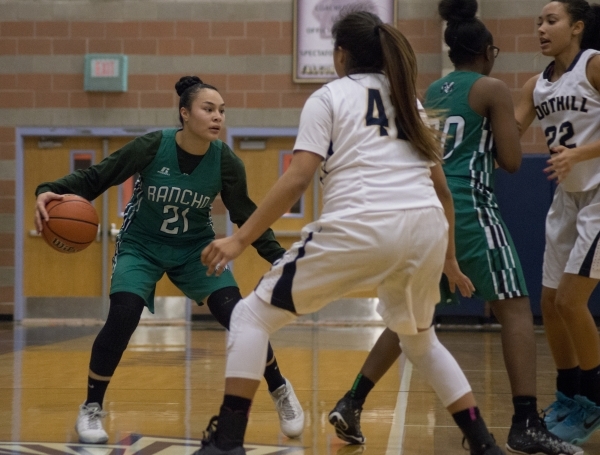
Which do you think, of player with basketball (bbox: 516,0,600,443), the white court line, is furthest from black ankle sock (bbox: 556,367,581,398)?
the white court line

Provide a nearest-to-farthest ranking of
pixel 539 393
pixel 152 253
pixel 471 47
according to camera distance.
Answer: pixel 471 47 < pixel 152 253 < pixel 539 393

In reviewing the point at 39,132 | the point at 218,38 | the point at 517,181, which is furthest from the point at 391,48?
the point at 39,132

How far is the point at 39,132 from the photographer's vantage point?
420 inches

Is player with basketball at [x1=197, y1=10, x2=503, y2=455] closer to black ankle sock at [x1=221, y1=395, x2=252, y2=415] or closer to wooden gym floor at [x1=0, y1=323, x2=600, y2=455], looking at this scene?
black ankle sock at [x1=221, y1=395, x2=252, y2=415]

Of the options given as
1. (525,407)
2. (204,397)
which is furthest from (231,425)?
(204,397)

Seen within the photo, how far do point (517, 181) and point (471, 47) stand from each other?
20.1 ft

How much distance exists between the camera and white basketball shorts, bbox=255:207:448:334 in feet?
9.04

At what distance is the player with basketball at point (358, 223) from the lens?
278 centimetres

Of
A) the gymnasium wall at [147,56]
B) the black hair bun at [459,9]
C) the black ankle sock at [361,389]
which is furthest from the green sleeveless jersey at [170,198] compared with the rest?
the gymnasium wall at [147,56]

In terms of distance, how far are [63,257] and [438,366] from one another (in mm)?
8416

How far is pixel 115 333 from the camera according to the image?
12.5 feet

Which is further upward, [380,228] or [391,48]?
[391,48]

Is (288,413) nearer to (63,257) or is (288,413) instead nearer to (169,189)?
(169,189)

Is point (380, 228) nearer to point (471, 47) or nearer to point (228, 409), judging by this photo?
point (228, 409)
